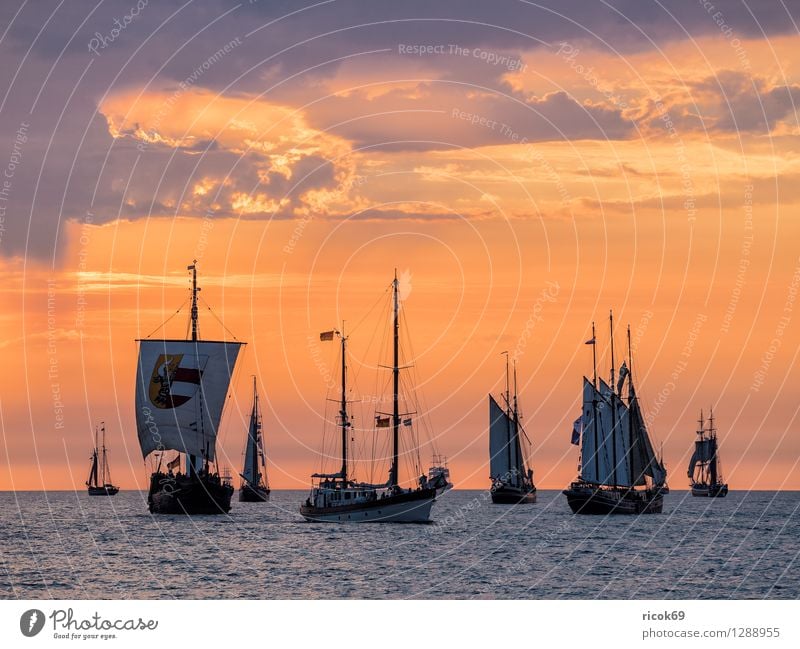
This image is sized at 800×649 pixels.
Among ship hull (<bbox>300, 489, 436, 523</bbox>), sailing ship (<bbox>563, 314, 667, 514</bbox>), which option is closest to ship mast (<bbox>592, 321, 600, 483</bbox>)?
sailing ship (<bbox>563, 314, 667, 514</bbox>)

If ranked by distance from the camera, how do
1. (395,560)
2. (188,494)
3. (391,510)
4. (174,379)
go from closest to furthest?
1. (395,560)
2. (391,510)
3. (174,379)
4. (188,494)

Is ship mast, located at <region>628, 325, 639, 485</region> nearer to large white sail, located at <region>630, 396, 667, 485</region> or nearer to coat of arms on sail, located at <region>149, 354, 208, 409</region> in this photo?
large white sail, located at <region>630, 396, 667, 485</region>

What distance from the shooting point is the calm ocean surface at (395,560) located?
234 feet

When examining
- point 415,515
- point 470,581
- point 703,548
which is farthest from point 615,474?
point 470,581

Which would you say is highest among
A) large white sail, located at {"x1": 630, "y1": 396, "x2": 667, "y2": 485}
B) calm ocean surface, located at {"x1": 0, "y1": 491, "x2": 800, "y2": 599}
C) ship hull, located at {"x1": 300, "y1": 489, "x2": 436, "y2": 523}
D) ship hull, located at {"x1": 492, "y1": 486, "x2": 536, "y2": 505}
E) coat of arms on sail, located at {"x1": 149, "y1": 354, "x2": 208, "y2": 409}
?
coat of arms on sail, located at {"x1": 149, "y1": 354, "x2": 208, "y2": 409}

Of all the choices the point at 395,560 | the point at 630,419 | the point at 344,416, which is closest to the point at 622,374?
the point at 630,419

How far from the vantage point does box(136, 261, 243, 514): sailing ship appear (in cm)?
14450

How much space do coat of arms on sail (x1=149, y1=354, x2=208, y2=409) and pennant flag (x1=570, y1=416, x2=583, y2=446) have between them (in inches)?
1558

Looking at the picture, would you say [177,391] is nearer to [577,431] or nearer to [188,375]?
[188,375]

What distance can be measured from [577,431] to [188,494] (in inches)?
1627

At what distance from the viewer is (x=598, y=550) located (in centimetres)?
10025

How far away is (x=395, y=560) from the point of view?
3398 inches

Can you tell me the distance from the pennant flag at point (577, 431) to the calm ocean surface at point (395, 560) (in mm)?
9405
